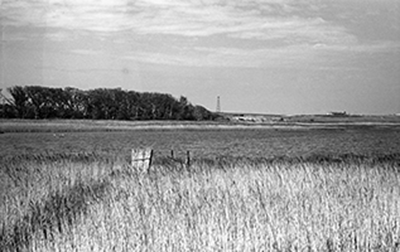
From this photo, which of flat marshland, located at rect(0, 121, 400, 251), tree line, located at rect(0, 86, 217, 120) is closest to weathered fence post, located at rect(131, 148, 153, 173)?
flat marshland, located at rect(0, 121, 400, 251)

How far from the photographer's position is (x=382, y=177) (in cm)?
1033

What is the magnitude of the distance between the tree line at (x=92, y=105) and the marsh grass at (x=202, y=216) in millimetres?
45438

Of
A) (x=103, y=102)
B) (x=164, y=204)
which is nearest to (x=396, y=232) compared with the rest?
(x=164, y=204)

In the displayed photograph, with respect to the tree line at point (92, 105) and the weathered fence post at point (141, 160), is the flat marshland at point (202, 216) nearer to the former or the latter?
the weathered fence post at point (141, 160)

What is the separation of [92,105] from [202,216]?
60.6 m

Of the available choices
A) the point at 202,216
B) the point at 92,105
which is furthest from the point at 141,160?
the point at 92,105

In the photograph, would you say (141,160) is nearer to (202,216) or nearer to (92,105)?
(202,216)

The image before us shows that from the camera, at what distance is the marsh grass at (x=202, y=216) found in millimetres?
5906

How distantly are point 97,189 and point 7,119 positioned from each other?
1761 inches

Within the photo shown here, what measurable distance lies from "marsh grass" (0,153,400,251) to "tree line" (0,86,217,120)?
45438mm

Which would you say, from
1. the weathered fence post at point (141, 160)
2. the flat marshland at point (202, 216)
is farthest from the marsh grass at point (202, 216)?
the weathered fence post at point (141, 160)

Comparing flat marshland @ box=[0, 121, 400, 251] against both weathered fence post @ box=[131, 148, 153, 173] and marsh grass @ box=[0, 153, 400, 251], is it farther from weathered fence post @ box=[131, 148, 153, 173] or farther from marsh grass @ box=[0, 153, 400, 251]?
weathered fence post @ box=[131, 148, 153, 173]

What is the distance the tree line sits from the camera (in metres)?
54.1

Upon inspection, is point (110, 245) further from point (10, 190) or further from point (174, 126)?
point (174, 126)
